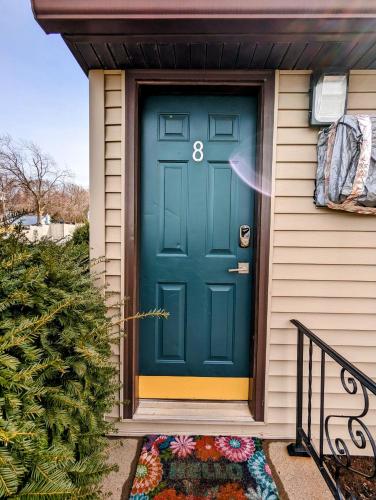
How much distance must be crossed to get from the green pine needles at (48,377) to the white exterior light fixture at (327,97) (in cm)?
167

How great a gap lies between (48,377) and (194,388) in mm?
1232

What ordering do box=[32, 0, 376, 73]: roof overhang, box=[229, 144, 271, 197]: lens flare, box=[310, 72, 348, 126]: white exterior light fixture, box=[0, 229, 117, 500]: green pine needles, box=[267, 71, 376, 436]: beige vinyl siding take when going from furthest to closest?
box=[229, 144, 271, 197]: lens flare
box=[267, 71, 376, 436]: beige vinyl siding
box=[310, 72, 348, 126]: white exterior light fixture
box=[32, 0, 376, 73]: roof overhang
box=[0, 229, 117, 500]: green pine needles

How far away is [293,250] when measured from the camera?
1867 mm

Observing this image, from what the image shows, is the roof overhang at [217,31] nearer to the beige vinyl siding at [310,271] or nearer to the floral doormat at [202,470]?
the beige vinyl siding at [310,271]

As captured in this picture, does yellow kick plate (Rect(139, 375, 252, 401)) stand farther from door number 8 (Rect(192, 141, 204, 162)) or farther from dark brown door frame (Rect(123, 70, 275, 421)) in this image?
door number 8 (Rect(192, 141, 204, 162))

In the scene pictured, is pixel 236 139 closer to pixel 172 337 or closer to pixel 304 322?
pixel 304 322

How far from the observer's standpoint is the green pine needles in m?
0.87

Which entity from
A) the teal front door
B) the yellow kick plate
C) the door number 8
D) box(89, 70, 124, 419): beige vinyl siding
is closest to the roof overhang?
box(89, 70, 124, 419): beige vinyl siding

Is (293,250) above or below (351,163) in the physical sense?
below

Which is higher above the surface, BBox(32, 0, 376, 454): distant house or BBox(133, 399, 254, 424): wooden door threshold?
BBox(32, 0, 376, 454): distant house

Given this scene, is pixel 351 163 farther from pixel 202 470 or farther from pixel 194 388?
pixel 202 470

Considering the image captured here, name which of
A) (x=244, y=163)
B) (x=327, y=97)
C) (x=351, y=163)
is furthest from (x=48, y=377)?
(x=327, y=97)

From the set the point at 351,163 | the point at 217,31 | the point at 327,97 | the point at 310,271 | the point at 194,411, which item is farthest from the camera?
the point at 194,411

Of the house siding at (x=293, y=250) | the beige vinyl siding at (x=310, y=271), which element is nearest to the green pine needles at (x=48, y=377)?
the house siding at (x=293, y=250)
